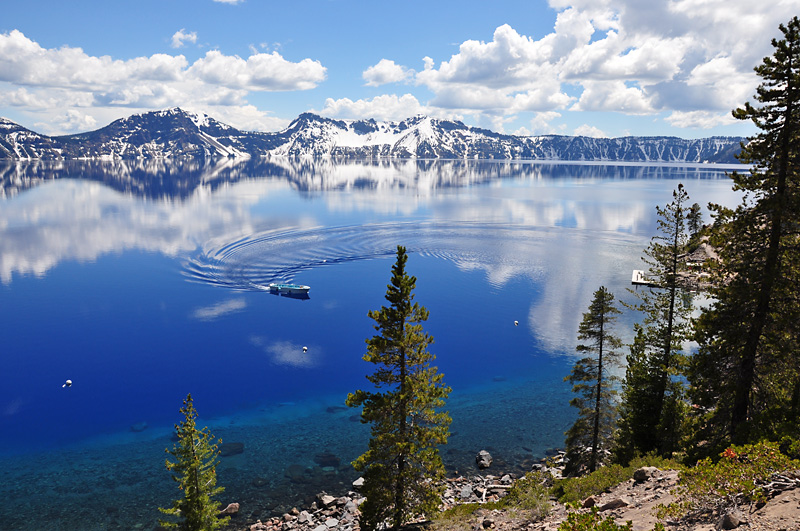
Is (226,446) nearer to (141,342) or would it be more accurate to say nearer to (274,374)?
(274,374)

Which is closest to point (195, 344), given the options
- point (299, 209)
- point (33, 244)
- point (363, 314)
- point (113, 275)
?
point (363, 314)

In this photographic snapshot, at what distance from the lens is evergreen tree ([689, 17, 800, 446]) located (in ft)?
74.5

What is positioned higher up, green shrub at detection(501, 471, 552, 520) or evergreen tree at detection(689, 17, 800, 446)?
evergreen tree at detection(689, 17, 800, 446)

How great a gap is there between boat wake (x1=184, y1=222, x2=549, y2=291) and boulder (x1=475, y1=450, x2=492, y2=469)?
61.9 m

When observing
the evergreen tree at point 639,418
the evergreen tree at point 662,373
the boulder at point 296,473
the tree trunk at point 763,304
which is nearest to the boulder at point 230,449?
the boulder at point 296,473

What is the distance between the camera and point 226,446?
46750 mm

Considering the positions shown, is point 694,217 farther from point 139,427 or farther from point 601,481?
point 139,427

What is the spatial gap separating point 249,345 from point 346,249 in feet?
179

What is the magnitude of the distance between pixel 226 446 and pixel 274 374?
1664 cm

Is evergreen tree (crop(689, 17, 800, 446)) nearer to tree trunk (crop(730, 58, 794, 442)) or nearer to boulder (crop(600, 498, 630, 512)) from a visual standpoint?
tree trunk (crop(730, 58, 794, 442))

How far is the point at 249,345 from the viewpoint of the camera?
2776 inches

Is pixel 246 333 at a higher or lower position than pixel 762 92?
lower

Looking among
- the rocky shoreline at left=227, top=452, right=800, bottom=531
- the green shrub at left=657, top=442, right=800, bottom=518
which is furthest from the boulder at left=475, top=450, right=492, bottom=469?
the green shrub at left=657, top=442, right=800, bottom=518

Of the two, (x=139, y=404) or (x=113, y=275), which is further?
(x=113, y=275)
